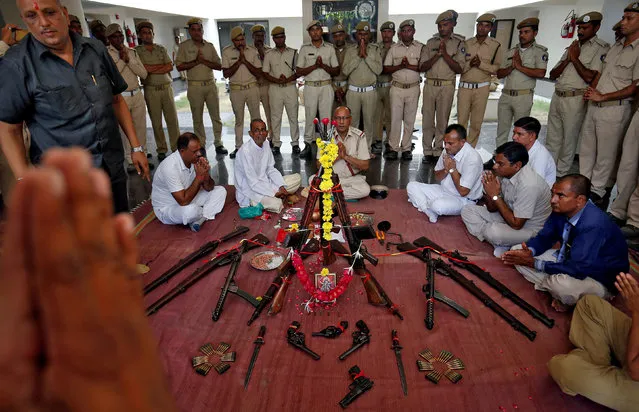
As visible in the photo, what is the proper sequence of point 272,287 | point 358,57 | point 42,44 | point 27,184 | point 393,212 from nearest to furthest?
1. point 27,184
2. point 42,44
3. point 272,287
4. point 393,212
5. point 358,57

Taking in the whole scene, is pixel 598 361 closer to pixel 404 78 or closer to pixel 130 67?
pixel 404 78

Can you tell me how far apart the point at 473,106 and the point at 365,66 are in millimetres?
2181

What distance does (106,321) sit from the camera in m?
0.51

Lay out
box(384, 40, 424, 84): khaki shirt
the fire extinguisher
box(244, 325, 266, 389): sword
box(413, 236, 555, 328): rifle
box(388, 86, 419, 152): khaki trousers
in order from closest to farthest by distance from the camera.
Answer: box(244, 325, 266, 389): sword → box(413, 236, 555, 328): rifle → box(384, 40, 424, 84): khaki shirt → box(388, 86, 419, 152): khaki trousers → the fire extinguisher

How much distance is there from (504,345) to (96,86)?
363 cm

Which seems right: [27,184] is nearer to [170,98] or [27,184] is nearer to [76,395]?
[76,395]

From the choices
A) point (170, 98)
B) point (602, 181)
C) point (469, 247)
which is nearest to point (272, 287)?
point (469, 247)

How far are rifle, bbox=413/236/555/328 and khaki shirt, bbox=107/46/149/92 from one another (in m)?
5.82

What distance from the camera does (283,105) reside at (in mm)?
7754

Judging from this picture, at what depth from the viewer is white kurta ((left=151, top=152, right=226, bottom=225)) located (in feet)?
14.4

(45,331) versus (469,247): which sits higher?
(45,331)

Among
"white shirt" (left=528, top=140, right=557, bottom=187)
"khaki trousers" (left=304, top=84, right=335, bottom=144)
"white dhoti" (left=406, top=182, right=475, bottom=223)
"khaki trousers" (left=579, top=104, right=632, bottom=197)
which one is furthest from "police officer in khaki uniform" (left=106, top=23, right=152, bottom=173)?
"khaki trousers" (left=579, top=104, right=632, bottom=197)

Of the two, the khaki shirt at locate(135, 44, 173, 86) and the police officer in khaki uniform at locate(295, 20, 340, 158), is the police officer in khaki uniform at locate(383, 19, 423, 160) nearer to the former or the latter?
the police officer in khaki uniform at locate(295, 20, 340, 158)

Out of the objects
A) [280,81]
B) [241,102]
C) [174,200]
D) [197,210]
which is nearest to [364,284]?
[197,210]
